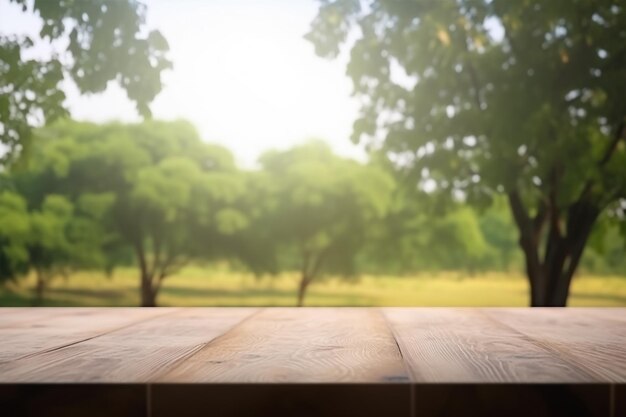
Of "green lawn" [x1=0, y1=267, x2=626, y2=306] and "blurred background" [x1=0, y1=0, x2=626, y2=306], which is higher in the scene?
"blurred background" [x1=0, y1=0, x2=626, y2=306]

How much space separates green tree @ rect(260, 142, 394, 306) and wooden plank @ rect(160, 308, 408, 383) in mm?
19453

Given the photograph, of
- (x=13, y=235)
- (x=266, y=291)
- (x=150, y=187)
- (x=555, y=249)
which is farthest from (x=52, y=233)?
(x=555, y=249)

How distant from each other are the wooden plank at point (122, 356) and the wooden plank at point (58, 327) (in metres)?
0.10

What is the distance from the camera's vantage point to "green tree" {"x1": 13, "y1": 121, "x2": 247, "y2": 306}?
77.3 feet

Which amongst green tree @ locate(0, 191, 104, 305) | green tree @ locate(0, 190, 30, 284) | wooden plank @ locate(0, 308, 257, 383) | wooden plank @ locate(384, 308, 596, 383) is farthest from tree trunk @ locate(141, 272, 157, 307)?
wooden plank @ locate(384, 308, 596, 383)

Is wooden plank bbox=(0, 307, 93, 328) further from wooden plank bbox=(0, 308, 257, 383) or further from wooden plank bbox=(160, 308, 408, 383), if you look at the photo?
wooden plank bbox=(160, 308, 408, 383)

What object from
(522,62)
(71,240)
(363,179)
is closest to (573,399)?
(522,62)

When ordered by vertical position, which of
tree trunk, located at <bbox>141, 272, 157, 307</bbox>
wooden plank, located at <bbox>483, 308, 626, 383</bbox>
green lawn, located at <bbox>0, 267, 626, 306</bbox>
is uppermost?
wooden plank, located at <bbox>483, 308, 626, 383</bbox>

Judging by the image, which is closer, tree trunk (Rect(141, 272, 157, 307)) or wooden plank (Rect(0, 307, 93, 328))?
wooden plank (Rect(0, 307, 93, 328))

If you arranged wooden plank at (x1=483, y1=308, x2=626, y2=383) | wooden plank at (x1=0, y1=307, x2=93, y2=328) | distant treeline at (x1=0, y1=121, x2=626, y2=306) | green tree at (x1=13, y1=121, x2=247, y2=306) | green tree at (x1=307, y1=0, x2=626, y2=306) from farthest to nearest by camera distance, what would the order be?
distant treeline at (x1=0, y1=121, x2=626, y2=306) → green tree at (x1=13, y1=121, x2=247, y2=306) → green tree at (x1=307, y1=0, x2=626, y2=306) → wooden plank at (x1=0, y1=307, x2=93, y2=328) → wooden plank at (x1=483, y1=308, x2=626, y2=383)

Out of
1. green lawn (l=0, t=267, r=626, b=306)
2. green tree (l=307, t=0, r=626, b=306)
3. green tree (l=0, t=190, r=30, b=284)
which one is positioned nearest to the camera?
green tree (l=307, t=0, r=626, b=306)

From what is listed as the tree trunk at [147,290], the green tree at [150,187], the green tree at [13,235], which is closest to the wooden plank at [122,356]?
the green tree at [150,187]

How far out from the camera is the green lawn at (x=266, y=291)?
2964cm

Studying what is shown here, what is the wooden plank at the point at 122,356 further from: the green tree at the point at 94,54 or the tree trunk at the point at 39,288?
the tree trunk at the point at 39,288
